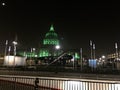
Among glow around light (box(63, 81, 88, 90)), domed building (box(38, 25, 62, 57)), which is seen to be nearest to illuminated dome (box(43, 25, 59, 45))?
domed building (box(38, 25, 62, 57))

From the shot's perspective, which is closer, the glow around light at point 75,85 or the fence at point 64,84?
the fence at point 64,84

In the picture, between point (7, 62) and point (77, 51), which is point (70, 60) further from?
point (77, 51)

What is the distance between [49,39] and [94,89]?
177 m

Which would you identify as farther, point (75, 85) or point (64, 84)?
point (64, 84)

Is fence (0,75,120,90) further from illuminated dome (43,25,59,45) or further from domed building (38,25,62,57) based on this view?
illuminated dome (43,25,59,45)

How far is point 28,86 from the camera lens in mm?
15664

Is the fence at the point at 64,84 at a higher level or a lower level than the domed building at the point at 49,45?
lower

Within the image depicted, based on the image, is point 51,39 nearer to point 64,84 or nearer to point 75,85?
point 64,84

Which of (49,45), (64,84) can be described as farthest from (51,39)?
(64,84)

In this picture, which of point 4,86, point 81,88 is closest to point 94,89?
point 81,88

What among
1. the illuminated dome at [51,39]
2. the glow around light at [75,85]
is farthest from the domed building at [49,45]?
the glow around light at [75,85]

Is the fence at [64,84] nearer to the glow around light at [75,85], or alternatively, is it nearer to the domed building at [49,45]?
the glow around light at [75,85]

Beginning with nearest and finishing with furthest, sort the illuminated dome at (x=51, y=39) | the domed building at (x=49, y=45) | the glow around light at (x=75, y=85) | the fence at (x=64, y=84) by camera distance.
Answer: the fence at (x=64, y=84) → the glow around light at (x=75, y=85) → the domed building at (x=49, y=45) → the illuminated dome at (x=51, y=39)

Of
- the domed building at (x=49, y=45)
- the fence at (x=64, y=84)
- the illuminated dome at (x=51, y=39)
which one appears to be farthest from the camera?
the illuminated dome at (x=51, y=39)
